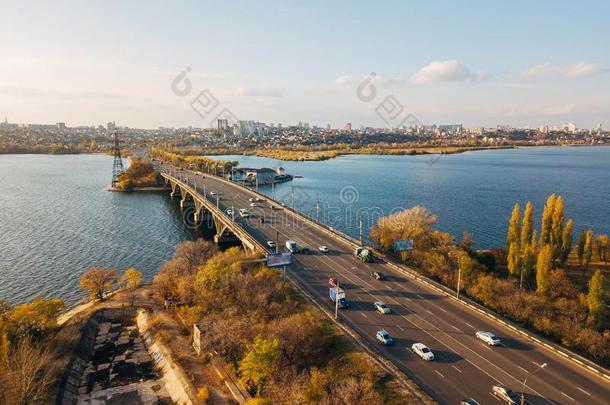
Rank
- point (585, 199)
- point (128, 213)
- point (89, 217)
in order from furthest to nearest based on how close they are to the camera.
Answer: point (585, 199) < point (128, 213) < point (89, 217)

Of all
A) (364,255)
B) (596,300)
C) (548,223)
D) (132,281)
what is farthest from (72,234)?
(596,300)

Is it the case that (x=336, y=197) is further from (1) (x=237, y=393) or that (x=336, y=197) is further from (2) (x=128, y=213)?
(1) (x=237, y=393)

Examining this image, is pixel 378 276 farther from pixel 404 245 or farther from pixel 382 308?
pixel 404 245

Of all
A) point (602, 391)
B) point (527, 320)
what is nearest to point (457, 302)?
point (527, 320)

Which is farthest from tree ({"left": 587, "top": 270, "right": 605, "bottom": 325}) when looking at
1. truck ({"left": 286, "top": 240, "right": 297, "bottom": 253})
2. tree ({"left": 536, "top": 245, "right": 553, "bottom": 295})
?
truck ({"left": 286, "top": 240, "right": 297, "bottom": 253})

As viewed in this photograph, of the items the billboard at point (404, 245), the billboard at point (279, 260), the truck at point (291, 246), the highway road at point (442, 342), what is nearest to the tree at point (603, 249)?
the billboard at point (404, 245)

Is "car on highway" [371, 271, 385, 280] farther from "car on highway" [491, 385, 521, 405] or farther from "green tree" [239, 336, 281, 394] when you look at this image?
"car on highway" [491, 385, 521, 405]
